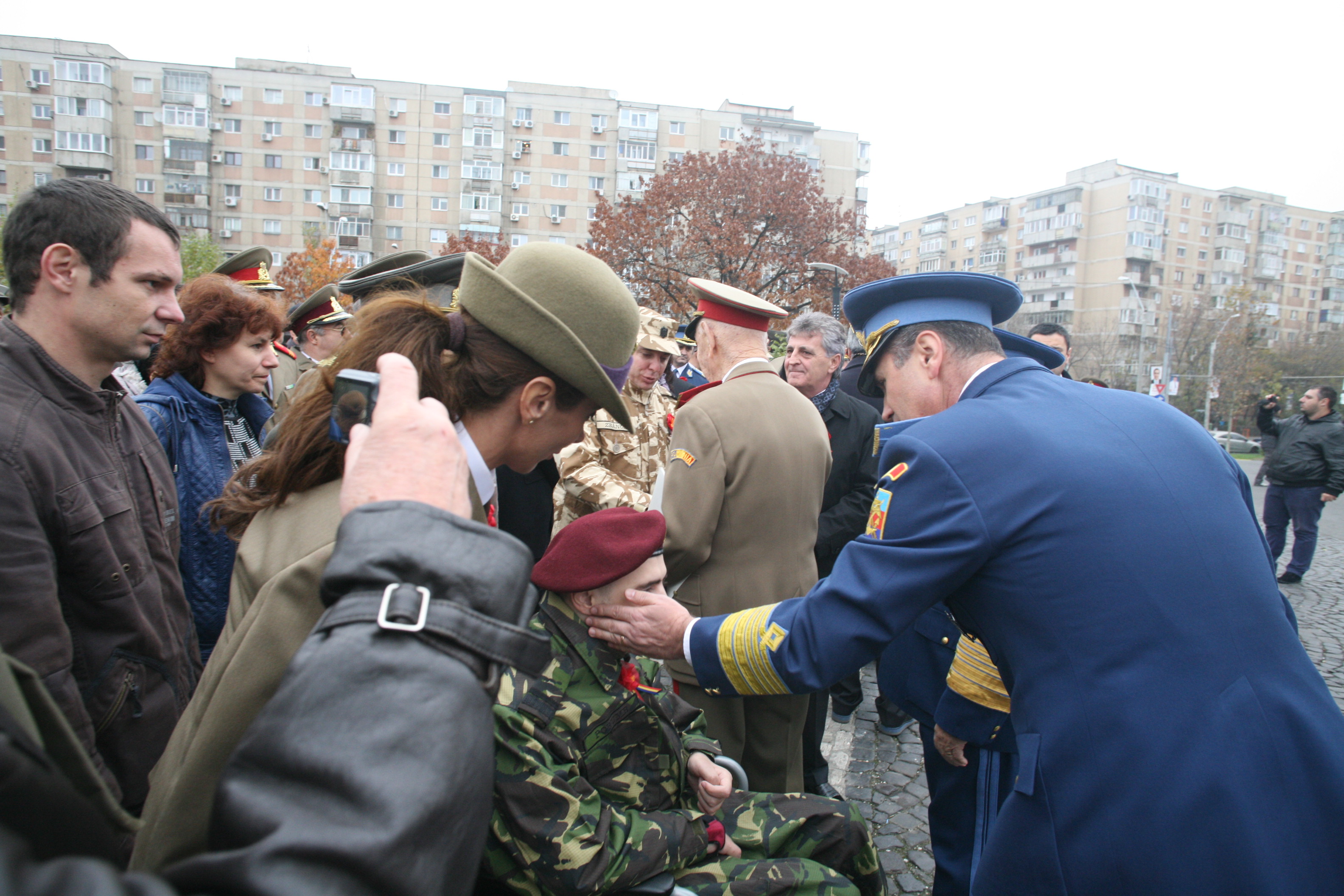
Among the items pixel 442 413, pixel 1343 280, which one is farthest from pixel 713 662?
pixel 1343 280

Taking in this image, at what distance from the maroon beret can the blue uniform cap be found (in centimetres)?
152

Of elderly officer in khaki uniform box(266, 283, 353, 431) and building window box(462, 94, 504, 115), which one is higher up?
building window box(462, 94, 504, 115)

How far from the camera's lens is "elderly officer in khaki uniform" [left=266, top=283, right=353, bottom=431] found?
18.1 feet

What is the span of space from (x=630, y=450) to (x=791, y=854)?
2.51m

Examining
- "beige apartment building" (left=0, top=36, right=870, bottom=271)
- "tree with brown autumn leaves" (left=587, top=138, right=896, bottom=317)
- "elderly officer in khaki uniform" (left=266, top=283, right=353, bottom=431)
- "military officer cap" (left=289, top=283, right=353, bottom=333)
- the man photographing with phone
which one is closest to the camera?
"elderly officer in khaki uniform" (left=266, top=283, right=353, bottom=431)

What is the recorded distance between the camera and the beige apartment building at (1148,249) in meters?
64.6

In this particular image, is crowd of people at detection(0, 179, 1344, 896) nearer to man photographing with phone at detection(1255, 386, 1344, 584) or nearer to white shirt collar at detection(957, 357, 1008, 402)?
white shirt collar at detection(957, 357, 1008, 402)

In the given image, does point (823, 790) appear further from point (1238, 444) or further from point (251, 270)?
point (1238, 444)

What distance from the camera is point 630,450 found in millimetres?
4367

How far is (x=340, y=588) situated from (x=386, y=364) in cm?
35

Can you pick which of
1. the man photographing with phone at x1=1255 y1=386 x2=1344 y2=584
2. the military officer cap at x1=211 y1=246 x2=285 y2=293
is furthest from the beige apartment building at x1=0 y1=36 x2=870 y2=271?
the military officer cap at x1=211 y1=246 x2=285 y2=293

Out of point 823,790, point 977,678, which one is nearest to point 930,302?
point 977,678

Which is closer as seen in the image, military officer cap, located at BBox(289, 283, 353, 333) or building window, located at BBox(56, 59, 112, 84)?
military officer cap, located at BBox(289, 283, 353, 333)

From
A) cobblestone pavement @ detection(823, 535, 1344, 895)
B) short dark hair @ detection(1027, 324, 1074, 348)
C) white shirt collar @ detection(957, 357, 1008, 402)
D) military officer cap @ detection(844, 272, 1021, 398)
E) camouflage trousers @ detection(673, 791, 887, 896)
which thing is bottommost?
cobblestone pavement @ detection(823, 535, 1344, 895)
